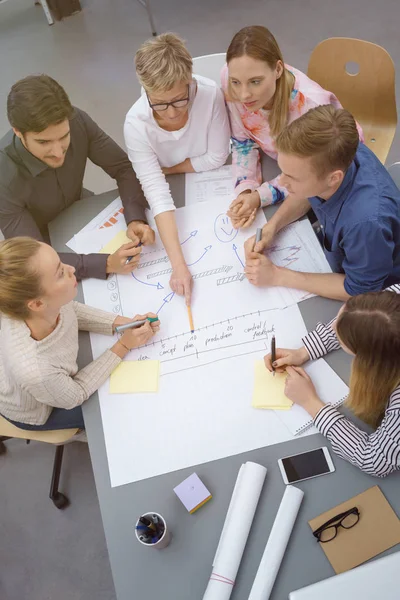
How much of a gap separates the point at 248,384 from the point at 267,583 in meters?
0.43

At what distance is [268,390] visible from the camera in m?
1.20

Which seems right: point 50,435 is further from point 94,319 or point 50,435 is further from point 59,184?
point 59,184

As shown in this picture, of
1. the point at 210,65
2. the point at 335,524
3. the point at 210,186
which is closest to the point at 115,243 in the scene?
the point at 210,186

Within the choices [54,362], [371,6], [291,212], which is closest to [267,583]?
[54,362]

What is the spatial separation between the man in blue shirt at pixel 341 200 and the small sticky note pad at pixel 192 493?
22.2 inches

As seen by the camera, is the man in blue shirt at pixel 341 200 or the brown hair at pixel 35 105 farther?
the brown hair at pixel 35 105

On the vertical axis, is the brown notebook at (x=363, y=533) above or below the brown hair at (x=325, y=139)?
below

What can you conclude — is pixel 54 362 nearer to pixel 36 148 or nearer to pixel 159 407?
pixel 159 407

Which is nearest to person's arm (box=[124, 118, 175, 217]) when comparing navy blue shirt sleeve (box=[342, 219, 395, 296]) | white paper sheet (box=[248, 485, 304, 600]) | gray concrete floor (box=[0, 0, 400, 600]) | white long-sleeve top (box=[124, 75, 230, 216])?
white long-sleeve top (box=[124, 75, 230, 216])

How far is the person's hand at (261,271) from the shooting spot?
1.37m

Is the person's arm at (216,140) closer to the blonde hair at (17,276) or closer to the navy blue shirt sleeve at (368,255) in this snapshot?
the navy blue shirt sleeve at (368,255)

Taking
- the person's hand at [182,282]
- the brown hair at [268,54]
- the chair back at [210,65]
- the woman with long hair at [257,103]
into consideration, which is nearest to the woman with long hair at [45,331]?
the person's hand at [182,282]

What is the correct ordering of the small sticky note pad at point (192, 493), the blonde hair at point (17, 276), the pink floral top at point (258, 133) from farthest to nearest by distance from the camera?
the pink floral top at point (258, 133) → the blonde hair at point (17, 276) → the small sticky note pad at point (192, 493)

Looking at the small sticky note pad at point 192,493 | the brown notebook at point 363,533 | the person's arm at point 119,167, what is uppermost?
the person's arm at point 119,167
